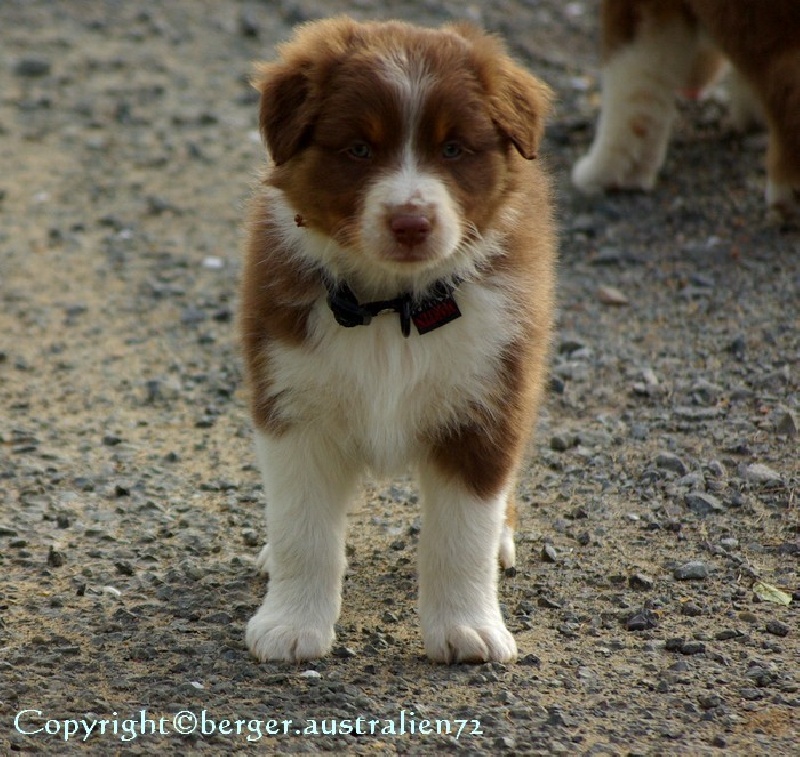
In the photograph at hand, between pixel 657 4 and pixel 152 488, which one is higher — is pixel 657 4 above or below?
above

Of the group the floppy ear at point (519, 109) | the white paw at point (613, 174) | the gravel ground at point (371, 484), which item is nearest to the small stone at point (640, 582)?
the gravel ground at point (371, 484)

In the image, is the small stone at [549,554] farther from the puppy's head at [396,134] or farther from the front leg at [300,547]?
the puppy's head at [396,134]

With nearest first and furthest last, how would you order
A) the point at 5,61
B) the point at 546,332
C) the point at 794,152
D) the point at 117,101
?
1. the point at 546,332
2. the point at 794,152
3. the point at 117,101
4. the point at 5,61

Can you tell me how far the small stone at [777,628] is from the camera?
167 inches

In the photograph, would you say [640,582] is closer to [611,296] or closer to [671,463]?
[671,463]

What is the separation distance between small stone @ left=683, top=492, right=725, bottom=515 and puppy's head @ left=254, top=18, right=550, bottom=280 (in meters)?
1.60

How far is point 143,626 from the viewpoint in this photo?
427 cm

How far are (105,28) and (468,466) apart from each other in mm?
7386

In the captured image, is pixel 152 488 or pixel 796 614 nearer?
pixel 796 614

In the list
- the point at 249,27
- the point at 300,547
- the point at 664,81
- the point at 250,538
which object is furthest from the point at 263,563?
the point at 249,27

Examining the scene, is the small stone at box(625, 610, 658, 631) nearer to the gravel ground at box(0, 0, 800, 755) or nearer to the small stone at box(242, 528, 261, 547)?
the gravel ground at box(0, 0, 800, 755)

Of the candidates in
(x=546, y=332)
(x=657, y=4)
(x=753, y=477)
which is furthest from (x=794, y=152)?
(x=546, y=332)

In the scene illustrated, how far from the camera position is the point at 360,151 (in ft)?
12.4

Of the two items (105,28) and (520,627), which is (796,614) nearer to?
(520,627)
